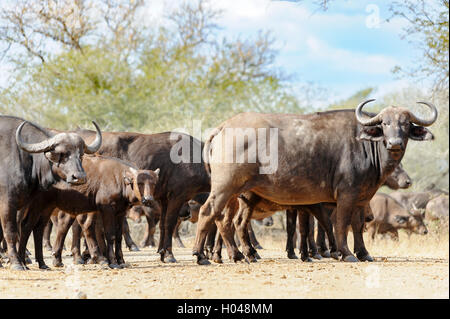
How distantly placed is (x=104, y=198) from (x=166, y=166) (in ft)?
7.66

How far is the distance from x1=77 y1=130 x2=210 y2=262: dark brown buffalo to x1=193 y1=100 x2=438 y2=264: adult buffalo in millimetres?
1573

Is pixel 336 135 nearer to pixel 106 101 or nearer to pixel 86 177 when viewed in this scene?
pixel 86 177

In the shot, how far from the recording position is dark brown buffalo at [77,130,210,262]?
1271 centimetres

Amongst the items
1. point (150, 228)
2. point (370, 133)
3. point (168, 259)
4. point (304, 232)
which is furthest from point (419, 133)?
point (150, 228)

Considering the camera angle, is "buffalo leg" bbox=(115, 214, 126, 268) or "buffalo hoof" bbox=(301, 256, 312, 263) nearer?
"buffalo leg" bbox=(115, 214, 126, 268)

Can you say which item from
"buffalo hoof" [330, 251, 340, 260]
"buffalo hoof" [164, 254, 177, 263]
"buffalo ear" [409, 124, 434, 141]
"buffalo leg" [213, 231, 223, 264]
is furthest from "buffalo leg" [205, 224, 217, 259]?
"buffalo ear" [409, 124, 434, 141]

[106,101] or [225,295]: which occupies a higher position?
[106,101]

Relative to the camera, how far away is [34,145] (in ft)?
34.2

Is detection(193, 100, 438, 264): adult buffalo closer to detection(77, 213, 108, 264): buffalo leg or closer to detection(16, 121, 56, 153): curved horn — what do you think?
detection(77, 213, 108, 264): buffalo leg

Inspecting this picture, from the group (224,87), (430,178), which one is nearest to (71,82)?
(224,87)

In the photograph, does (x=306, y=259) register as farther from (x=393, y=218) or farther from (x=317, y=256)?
(x=393, y=218)

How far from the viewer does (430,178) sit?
34.4 m

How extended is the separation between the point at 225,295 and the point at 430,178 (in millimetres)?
29215

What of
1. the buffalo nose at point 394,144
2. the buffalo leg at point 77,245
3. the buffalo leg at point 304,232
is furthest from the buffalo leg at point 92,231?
the buffalo nose at point 394,144
